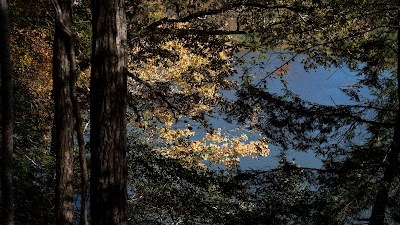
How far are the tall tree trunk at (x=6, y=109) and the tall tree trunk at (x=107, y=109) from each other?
205 centimetres

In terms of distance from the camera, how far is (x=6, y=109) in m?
4.59

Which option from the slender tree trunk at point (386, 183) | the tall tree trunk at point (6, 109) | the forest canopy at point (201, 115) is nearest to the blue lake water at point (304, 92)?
the forest canopy at point (201, 115)

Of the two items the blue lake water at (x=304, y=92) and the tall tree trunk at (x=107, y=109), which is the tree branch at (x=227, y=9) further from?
the blue lake water at (x=304, y=92)

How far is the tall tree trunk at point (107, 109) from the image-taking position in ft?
9.75

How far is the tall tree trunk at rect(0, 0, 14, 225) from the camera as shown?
454cm

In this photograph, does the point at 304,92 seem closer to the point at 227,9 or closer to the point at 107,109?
the point at 227,9

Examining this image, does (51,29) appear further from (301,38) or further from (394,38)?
(394,38)

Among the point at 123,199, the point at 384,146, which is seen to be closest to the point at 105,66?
the point at 123,199

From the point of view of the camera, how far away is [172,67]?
12.7m

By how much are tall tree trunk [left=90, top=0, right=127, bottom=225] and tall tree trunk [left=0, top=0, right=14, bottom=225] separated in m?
2.05

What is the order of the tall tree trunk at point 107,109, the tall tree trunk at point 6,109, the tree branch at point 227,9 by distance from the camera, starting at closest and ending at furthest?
the tall tree trunk at point 107,109, the tall tree trunk at point 6,109, the tree branch at point 227,9

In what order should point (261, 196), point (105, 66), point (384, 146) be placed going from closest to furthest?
point (105, 66) < point (384, 146) < point (261, 196)

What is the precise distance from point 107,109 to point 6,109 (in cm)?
218

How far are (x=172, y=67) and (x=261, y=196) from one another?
7.38m
